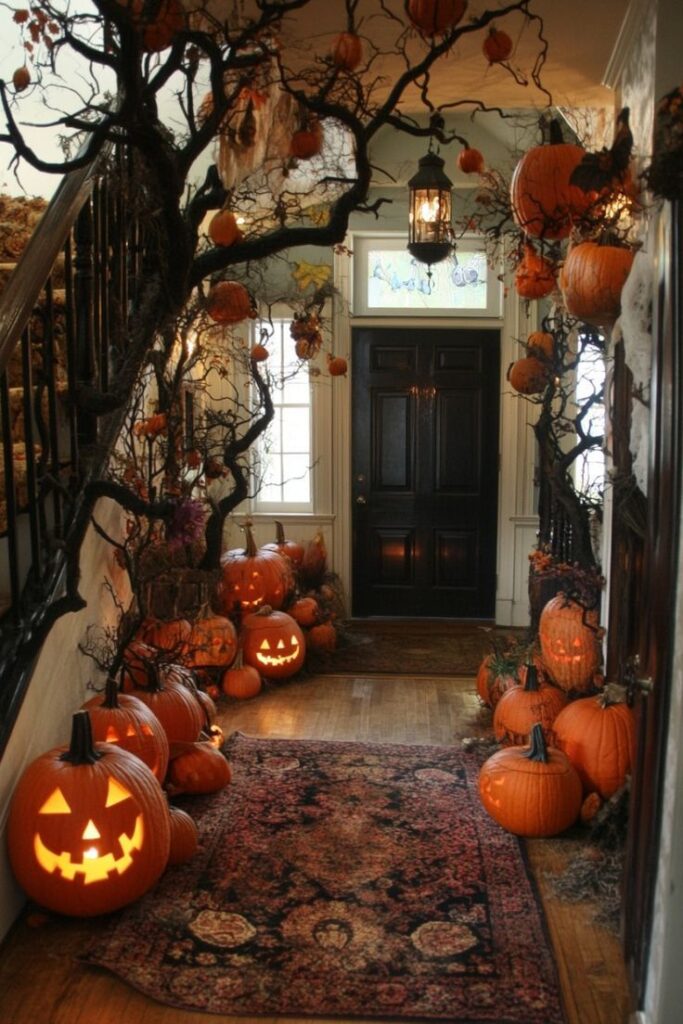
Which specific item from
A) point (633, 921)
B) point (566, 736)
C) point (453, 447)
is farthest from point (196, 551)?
point (453, 447)

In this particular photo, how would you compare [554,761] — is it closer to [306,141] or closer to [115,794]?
[115,794]

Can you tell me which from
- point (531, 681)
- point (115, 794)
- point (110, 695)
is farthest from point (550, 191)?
point (115, 794)

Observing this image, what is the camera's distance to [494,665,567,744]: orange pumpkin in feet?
11.7

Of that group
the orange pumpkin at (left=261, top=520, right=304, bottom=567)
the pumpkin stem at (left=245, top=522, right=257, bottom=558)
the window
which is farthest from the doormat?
the window

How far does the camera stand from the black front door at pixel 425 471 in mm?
6195

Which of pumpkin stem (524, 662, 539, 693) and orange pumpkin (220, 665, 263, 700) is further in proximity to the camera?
orange pumpkin (220, 665, 263, 700)

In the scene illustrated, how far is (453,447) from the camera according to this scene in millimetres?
6238

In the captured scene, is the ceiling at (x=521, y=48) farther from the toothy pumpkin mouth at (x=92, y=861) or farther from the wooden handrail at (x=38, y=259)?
the toothy pumpkin mouth at (x=92, y=861)

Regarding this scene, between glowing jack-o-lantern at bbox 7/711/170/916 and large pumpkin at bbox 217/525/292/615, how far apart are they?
99.4 inches

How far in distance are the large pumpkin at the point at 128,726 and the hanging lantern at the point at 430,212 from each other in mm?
2274

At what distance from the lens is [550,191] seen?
10.1 feet

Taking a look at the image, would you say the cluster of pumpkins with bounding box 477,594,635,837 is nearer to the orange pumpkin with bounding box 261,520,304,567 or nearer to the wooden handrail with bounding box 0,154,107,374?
the wooden handrail with bounding box 0,154,107,374

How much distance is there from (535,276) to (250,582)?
2.31 metres

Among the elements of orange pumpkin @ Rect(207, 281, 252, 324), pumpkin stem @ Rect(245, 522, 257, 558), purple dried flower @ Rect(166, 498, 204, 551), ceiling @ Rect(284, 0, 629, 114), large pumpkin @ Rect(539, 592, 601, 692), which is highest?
ceiling @ Rect(284, 0, 629, 114)
